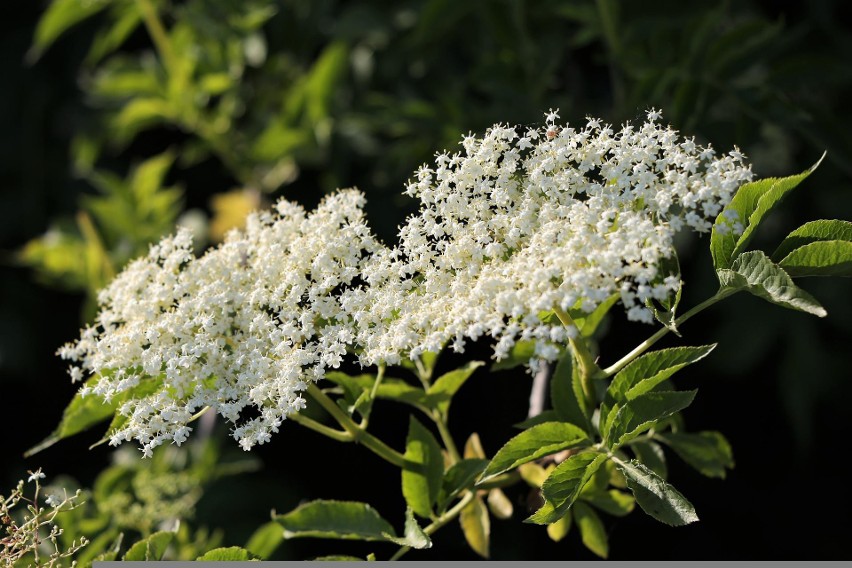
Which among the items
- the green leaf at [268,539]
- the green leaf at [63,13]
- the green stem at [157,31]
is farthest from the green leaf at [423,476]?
the green leaf at [63,13]

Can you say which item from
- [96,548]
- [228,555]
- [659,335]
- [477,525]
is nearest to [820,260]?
[659,335]

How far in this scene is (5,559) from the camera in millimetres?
1175

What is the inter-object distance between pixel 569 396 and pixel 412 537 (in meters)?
0.30

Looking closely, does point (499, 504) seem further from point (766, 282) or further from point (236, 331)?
point (766, 282)

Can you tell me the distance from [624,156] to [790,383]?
174 cm

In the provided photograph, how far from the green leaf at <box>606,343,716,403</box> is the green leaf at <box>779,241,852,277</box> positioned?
0.15m

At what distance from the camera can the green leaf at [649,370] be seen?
105 cm

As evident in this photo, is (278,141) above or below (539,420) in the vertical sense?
above

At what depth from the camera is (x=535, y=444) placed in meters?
1.14

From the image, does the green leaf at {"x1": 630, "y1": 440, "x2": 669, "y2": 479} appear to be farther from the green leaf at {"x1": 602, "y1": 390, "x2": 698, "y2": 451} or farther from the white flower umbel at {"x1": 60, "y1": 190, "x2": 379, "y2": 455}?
the white flower umbel at {"x1": 60, "y1": 190, "x2": 379, "y2": 455}

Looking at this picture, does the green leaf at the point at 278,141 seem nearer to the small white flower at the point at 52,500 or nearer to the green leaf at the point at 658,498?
the small white flower at the point at 52,500

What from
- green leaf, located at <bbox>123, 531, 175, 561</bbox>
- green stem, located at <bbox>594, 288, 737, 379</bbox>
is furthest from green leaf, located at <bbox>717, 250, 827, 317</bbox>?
green leaf, located at <bbox>123, 531, 175, 561</bbox>

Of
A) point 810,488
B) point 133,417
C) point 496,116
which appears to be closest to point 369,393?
point 133,417

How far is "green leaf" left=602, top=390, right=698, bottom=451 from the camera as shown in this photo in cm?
106
